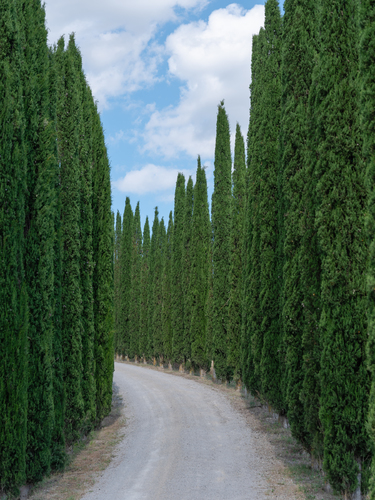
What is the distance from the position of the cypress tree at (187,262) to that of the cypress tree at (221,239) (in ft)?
14.7

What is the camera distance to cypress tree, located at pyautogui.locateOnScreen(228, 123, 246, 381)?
58.1ft

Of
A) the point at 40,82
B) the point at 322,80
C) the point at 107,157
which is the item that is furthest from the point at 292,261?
the point at 107,157

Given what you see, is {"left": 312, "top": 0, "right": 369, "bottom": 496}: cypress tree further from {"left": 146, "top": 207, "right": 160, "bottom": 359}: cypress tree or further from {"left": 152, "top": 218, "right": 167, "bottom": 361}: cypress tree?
{"left": 146, "top": 207, "right": 160, "bottom": 359}: cypress tree

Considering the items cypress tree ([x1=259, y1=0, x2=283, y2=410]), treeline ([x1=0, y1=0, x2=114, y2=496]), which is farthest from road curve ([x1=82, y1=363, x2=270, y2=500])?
cypress tree ([x1=259, y1=0, x2=283, y2=410])

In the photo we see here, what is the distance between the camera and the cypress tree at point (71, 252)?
881 cm

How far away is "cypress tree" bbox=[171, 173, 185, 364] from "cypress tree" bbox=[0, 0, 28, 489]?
1963cm

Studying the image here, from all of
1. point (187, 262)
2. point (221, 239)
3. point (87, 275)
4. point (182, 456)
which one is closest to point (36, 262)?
point (87, 275)

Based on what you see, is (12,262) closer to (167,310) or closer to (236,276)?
(236,276)

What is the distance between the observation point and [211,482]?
6.85 meters

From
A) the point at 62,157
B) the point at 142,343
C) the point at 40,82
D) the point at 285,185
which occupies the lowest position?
the point at 142,343

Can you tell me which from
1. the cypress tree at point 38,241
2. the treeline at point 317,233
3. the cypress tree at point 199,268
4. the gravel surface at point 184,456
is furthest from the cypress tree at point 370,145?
the cypress tree at point 199,268

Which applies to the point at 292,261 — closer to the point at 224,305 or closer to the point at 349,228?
the point at 349,228

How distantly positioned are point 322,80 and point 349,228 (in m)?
2.61

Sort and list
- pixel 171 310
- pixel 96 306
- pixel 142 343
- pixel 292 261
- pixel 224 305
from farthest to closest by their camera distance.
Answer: pixel 142 343 < pixel 171 310 < pixel 224 305 < pixel 96 306 < pixel 292 261
